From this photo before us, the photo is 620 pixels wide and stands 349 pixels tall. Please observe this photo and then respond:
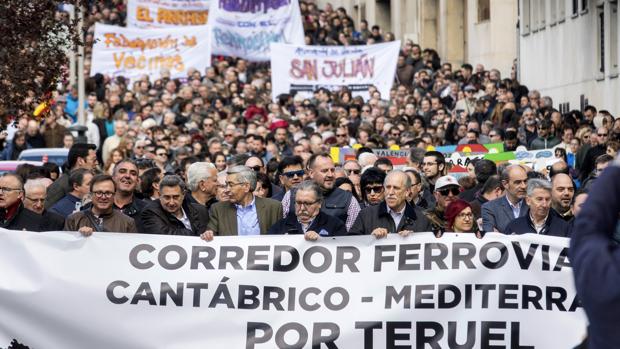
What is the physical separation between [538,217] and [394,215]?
1.01 m

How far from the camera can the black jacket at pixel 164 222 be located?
11328 millimetres

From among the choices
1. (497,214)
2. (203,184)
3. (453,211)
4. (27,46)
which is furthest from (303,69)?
(453,211)

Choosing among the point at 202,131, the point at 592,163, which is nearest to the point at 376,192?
the point at 592,163

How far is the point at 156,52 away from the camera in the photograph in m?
32.1

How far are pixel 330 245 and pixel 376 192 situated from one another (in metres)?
2.92

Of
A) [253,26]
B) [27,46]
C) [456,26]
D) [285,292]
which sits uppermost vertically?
[456,26]

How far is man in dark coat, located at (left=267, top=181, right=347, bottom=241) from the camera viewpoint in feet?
36.0

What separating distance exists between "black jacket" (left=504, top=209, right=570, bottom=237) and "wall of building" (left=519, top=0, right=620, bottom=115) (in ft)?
54.7

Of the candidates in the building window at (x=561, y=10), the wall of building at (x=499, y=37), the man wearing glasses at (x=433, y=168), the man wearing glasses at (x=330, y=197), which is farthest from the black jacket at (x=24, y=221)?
the wall of building at (x=499, y=37)

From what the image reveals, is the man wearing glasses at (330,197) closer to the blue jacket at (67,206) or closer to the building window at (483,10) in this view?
the blue jacket at (67,206)

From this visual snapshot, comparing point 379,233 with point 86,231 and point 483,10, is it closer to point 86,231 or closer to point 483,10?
point 86,231

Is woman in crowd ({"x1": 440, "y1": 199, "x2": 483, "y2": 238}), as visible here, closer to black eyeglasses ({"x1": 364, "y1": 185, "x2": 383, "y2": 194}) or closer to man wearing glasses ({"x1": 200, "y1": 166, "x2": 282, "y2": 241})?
man wearing glasses ({"x1": 200, "y1": 166, "x2": 282, "y2": 241})

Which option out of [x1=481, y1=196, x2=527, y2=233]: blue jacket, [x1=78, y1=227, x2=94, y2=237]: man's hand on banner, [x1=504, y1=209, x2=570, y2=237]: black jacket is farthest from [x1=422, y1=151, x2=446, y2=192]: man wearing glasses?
[x1=78, y1=227, x2=94, y2=237]: man's hand on banner

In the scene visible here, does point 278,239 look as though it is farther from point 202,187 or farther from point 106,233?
point 202,187
